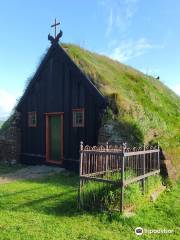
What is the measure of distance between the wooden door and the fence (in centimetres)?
625

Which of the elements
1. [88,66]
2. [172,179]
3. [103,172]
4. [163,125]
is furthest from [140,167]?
[88,66]

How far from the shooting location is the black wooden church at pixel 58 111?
1491 cm

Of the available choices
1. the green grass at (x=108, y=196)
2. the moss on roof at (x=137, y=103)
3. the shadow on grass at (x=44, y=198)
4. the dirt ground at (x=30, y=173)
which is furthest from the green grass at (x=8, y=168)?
the green grass at (x=108, y=196)

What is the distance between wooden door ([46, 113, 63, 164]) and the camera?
53.8 ft

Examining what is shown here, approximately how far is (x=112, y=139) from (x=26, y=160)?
6.87 metres

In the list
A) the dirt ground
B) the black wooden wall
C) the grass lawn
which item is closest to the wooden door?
the black wooden wall

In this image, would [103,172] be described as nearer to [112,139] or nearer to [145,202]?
[145,202]

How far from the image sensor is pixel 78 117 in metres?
15.5

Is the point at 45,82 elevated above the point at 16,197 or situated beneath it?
elevated above

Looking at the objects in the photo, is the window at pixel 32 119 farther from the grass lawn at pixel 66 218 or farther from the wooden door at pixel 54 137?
the grass lawn at pixel 66 218

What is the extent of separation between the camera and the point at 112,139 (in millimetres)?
13328

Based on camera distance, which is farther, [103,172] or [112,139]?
[112,139]

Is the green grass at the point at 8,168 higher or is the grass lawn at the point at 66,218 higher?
the green grass at the point at 8,168

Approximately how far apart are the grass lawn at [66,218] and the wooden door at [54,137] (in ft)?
18.2
